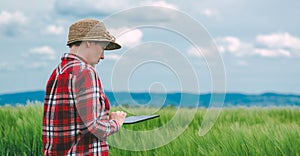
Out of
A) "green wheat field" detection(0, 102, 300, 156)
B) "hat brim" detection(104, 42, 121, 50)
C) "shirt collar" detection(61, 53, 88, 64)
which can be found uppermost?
"hat brim" detection(104, 42, 121, 50)

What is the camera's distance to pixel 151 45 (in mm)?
2477

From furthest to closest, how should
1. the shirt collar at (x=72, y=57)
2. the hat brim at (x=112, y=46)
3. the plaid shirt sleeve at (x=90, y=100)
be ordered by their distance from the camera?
the hat brim at (x=112, y=46) < the shirt collar at (x=72, y=57) < the plaid shirt sleeve at (x=90, y=100)

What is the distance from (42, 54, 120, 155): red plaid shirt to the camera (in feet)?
6.33

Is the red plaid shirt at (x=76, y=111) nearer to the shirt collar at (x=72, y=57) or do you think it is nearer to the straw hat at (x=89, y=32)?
the shirt collar at (x=72, y=57)

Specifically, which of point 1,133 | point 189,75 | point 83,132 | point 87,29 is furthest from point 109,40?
point 1,133

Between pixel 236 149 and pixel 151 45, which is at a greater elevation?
pixel 151 45

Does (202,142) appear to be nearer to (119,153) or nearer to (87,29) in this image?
(119,153)

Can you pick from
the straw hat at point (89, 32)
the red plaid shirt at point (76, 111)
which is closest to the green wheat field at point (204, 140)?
the red plaid shirt at point (76, 111)

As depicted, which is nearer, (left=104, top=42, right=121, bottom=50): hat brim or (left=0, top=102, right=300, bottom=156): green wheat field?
(left=104, top=42, right=121, bottom=50): hat brim

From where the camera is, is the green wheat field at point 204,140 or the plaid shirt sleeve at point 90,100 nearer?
the plaid shirt sleeve at point 90,100

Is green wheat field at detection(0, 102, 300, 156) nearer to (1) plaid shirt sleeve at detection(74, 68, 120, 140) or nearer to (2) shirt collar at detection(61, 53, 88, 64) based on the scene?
(1) plaid shirt sleeve at detection(74, 68, 120, 140)

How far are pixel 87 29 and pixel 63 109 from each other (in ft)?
1.36

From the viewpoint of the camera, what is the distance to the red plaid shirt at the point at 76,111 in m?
1.93

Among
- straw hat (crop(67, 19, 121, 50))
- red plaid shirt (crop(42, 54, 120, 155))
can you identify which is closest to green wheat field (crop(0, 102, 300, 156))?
red plaid shirt (crop(42, 54, 120, 155))
